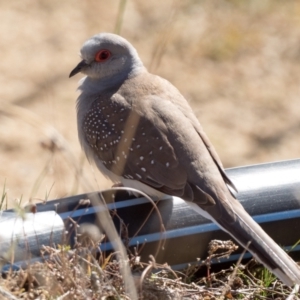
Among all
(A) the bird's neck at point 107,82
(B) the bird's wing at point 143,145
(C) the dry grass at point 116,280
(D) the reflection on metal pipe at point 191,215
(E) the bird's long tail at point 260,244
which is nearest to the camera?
(C) the dry grass at point 116,280

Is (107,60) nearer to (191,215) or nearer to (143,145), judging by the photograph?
(143,145)

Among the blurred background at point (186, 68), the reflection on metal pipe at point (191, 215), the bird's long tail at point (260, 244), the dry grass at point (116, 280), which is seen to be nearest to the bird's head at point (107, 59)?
the reflection on metal pipe at point (191, 215)

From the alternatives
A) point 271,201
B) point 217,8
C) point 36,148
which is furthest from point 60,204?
point 217,8

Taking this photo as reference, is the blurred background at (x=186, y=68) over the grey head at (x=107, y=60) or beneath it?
over

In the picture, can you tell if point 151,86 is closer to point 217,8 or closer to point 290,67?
A: point 290,67

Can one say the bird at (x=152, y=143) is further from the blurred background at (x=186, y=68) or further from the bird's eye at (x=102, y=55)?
the blurred background at (x=186, y=68)

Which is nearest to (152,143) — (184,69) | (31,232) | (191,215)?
(191,215)

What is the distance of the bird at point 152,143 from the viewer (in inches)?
141

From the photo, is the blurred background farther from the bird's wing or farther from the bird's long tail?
the bird's long tail

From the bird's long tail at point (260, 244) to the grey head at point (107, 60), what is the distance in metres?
1.37

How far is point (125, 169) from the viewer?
4.11 meters

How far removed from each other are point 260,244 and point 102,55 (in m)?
1.78

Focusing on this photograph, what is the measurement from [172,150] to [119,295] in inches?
44.1

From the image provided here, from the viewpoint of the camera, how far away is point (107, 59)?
464cm
